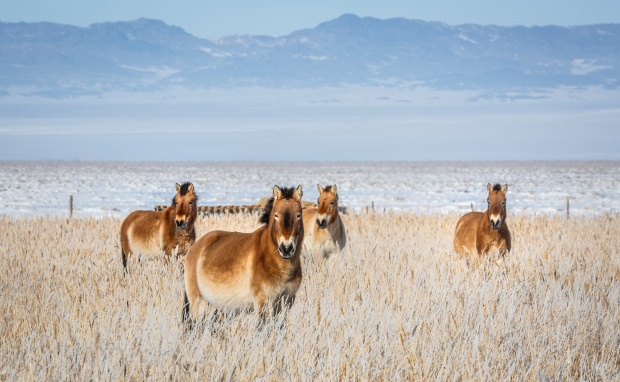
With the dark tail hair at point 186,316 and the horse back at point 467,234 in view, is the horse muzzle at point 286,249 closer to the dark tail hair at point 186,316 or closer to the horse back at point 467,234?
the dark tail hair at point 186,316

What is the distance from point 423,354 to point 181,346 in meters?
1.84

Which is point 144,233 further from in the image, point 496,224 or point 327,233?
point 496,224

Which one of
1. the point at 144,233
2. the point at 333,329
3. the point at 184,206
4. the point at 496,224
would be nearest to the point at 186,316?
the point at 333,329

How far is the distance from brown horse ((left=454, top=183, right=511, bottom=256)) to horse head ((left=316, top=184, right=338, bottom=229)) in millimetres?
2352

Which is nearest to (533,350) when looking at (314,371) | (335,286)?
(314,371)

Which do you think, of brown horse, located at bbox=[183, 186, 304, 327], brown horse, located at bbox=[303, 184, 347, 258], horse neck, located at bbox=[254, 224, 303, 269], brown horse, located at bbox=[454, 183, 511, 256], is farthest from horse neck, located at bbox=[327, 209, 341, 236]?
horse neck, located at bbox=[254, 224, 303, 269]

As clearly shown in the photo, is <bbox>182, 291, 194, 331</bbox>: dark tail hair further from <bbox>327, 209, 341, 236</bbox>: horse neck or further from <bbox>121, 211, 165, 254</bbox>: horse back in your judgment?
<bbox>327, 209, 341, 236</bbox>: horse neck

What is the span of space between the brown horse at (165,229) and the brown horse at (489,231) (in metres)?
4.45

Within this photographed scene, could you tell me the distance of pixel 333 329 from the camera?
654 centimetres

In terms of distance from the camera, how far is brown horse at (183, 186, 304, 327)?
Result: 247 inches

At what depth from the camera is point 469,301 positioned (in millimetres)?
7312

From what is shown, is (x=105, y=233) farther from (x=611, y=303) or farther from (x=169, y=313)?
(x=611, y=303)

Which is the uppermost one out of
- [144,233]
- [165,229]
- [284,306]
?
[165,229]

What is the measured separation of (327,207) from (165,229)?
2589mm
